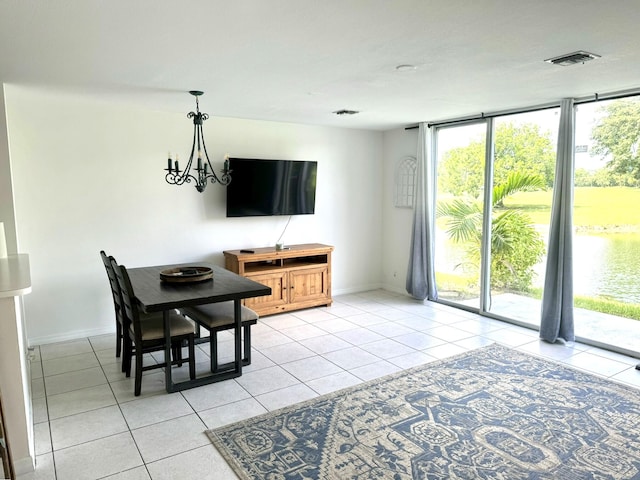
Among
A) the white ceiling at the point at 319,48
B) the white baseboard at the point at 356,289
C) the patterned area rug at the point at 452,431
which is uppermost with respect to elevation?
the white ceiling at the point at 319,48

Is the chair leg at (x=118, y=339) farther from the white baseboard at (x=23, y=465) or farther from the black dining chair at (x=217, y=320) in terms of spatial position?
the white baseboard at (x=23, y=465)

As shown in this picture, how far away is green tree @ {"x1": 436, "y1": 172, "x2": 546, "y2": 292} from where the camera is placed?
495 centimetres

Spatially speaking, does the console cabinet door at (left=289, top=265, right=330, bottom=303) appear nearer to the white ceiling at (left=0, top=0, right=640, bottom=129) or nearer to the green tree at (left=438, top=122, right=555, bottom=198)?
the green tree at (left=438, top=122, right=555, bottom=198)

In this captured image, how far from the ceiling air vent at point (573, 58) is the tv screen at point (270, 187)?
3.34 metres

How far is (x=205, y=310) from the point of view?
381 centimetres

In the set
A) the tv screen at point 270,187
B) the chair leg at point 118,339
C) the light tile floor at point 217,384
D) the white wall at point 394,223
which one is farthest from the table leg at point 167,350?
the white wall at point 394,223

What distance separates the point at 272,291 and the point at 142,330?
2.06 metres

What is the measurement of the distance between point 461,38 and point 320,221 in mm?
3911

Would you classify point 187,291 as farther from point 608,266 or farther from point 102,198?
point 608,266

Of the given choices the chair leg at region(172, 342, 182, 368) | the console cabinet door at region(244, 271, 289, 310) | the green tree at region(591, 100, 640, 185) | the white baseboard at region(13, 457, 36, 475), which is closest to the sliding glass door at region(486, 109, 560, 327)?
the green tree at region(591, 100, 640, 185)

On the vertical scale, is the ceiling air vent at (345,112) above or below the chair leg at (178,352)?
above

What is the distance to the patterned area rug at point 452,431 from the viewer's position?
98.3 inches

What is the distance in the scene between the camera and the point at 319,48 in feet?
8.80

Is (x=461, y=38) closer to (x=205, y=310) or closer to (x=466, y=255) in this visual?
(x=205, y=310)
